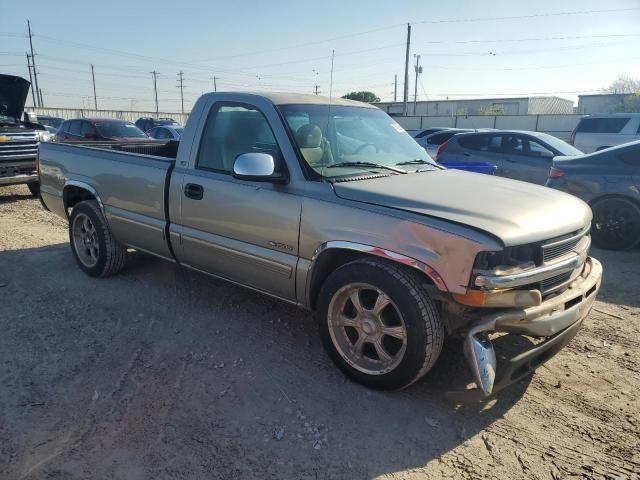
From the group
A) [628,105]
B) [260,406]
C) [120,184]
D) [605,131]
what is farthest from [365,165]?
[628,105]

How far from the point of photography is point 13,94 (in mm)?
10203

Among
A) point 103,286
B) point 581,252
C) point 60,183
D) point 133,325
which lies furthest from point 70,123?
point 581,252

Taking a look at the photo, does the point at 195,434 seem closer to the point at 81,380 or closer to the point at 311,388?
the point at 311,388

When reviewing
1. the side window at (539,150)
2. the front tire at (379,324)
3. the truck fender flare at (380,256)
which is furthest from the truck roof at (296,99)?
the side window at (539,150)

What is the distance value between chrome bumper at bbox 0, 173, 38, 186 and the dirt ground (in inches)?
229

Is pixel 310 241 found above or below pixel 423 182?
below

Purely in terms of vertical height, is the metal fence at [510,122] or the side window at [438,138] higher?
the metal fence at [510,122]

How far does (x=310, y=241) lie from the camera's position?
328 centimetres

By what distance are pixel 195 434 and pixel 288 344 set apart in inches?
47.0

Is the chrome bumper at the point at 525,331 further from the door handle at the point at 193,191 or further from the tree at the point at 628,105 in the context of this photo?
the tree at the point at 628,105

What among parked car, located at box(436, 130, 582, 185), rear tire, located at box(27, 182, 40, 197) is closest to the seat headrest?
parked car, located at box(436, 130, 582, 185)

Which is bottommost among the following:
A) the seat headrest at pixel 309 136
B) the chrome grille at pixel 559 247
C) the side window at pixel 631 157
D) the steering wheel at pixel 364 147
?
the chrome grille at pixel 559 247

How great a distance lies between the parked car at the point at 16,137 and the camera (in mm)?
9344

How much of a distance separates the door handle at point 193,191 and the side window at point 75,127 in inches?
430
